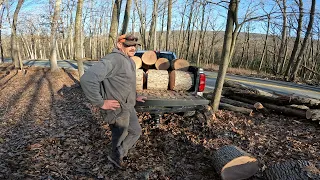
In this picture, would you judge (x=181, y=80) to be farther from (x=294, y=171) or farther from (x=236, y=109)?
(x=294, y=171)

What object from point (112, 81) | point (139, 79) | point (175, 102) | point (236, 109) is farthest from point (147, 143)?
point (236, 109)

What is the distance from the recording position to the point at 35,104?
27.7 feet

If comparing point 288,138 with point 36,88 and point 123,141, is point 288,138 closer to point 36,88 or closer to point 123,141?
point 123,141

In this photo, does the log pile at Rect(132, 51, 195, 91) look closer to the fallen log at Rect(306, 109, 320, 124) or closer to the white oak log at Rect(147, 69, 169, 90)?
the white oak log at Rect(147, 69, 169, 90)

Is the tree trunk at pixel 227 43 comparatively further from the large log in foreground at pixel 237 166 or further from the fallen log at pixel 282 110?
the large log in foreground at pixel 237 166

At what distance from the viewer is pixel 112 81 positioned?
3156 mm

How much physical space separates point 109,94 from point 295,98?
5.54 m

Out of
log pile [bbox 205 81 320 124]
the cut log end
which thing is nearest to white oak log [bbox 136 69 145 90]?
log pile [bbox 205 81 320 124]

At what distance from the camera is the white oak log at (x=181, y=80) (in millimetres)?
5723

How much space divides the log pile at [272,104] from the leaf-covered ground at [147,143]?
24 cm

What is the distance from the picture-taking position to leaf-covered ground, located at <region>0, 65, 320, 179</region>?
356cm

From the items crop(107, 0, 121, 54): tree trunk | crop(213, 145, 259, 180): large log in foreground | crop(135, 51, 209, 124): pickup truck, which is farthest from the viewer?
crop(107, 0, 121, 54): tree trunk

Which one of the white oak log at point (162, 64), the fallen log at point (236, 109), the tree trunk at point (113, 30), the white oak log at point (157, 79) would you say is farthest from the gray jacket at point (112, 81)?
the tree trunk at point (113, 30)

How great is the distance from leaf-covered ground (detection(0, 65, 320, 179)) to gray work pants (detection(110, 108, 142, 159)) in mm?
366
